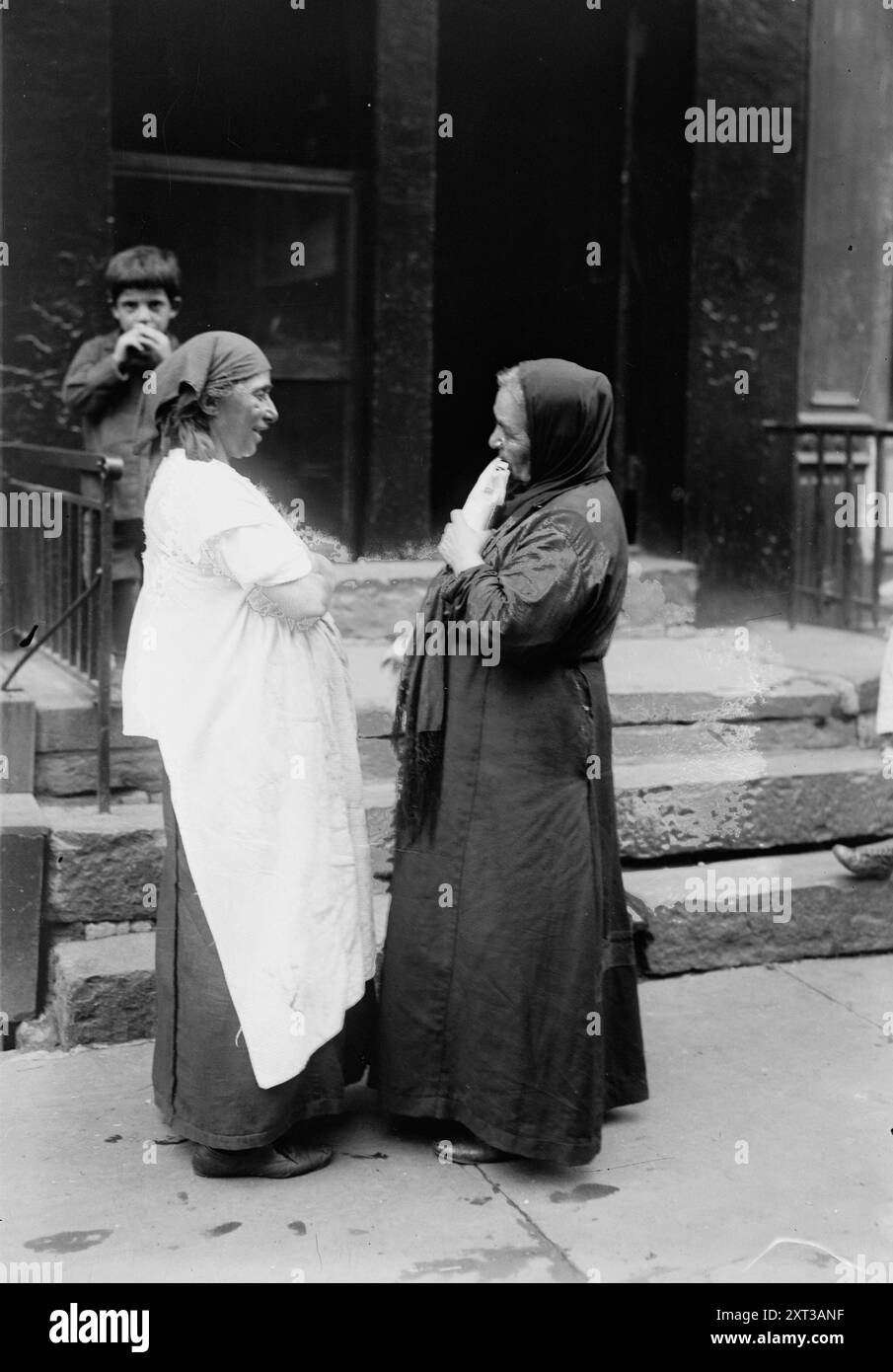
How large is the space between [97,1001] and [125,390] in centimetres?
225

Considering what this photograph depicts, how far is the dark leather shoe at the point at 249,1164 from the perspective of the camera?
150 inches

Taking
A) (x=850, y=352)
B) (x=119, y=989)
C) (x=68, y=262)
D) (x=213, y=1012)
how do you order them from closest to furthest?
(x=213, y=1012) < (x=119, y=989) < (x=68, y=262) < (x=850, y=352)

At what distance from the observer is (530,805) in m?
3.79

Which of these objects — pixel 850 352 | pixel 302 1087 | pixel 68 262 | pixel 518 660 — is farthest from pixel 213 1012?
pixel 850 352

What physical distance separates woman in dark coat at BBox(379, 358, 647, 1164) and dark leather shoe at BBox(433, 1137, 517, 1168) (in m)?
0.01

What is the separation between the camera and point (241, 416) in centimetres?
378

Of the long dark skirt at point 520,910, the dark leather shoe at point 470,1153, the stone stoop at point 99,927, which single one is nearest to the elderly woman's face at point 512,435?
the long dark skirt at point 520,910

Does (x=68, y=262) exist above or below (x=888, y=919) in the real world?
above

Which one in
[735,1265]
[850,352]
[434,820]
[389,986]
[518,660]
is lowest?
[735,1265]

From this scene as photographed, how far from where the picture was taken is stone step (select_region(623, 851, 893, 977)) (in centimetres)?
534

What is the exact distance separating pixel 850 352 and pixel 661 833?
348 centimetres

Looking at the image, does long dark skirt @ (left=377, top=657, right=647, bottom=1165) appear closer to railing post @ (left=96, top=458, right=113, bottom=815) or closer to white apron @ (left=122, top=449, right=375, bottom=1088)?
white apron @ (left=122, top=449, right=375, bottom=1088)

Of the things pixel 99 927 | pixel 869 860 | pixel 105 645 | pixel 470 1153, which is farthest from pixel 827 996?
pixel 105 645

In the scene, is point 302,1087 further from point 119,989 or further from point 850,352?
point 850,352
